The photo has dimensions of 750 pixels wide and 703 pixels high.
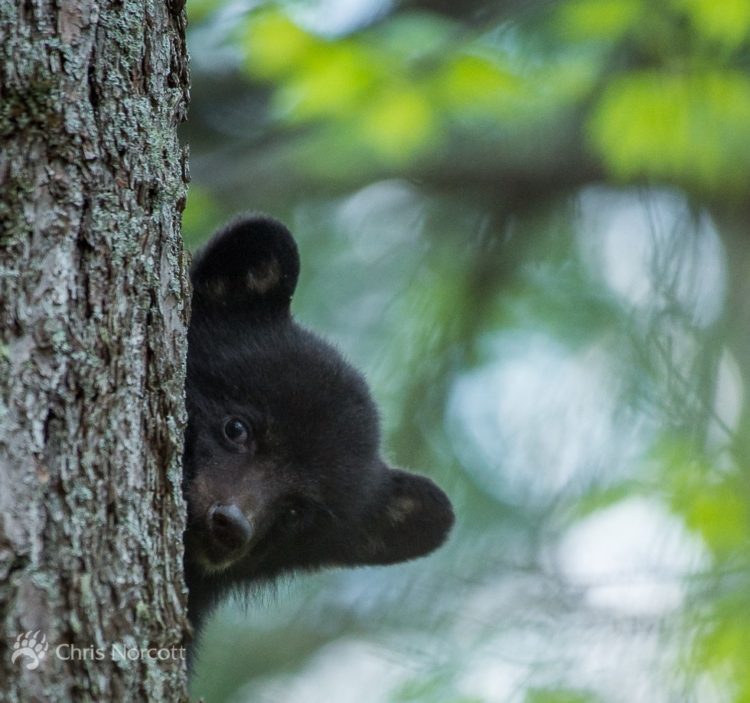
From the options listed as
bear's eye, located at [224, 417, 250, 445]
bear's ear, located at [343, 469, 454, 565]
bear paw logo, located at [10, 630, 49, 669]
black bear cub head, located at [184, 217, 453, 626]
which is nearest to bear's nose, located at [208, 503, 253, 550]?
black bear cub head, located at [184, 217, 453, 626]

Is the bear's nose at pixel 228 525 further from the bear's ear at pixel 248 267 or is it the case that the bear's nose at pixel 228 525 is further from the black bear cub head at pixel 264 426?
the bear's ear at pixel 248 267

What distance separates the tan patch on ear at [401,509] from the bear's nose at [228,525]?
1303 millimetres

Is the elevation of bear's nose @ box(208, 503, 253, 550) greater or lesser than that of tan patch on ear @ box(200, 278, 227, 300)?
lesser

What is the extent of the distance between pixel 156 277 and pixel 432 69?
4509mm

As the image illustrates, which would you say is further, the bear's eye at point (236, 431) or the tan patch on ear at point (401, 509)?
the tan patch on ear at point (401, 509)

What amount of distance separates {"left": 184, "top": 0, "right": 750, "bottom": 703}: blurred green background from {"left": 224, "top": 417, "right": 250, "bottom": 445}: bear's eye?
1514 mm

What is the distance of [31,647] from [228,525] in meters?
1.80

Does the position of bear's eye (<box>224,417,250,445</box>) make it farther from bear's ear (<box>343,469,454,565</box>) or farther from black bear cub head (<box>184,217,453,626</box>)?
bear's ear (<box>343,469,454,565</box>)

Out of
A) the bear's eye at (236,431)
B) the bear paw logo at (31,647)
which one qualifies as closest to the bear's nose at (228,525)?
the bear's eye at (236,431)

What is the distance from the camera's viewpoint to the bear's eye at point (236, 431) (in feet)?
14.0

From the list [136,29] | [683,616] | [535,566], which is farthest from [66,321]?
[535,566]

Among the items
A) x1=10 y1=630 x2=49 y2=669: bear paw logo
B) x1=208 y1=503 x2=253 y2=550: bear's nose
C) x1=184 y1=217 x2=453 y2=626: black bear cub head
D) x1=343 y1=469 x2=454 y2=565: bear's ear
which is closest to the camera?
x1=10 y1=630 x2=49 y2=669: bear paw logo

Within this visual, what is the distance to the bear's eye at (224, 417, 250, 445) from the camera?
4.26 meters

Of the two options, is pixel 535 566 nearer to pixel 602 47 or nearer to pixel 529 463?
pixel 529 463
